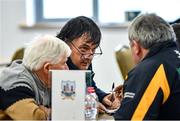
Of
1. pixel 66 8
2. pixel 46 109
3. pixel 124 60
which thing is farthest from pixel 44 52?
pixel 66 8

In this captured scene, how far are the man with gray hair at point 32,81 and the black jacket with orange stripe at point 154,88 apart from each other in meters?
A: 0.34

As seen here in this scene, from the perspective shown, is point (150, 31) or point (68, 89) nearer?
point (68, 89)

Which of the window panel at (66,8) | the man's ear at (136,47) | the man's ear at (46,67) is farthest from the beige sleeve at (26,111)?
the window panel at (66,8)

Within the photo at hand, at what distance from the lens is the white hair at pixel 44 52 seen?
6.35 ft

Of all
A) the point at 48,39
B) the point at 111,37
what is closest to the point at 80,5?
the point at 111,37

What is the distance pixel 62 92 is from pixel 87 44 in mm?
764

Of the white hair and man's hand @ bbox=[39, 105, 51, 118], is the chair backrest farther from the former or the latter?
man's hand @ bbox=[39, 105, 51, 118]

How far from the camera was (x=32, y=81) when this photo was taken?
194cm

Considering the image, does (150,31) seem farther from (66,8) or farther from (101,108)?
(66,8)

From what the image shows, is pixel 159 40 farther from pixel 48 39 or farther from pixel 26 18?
pixel 26 18

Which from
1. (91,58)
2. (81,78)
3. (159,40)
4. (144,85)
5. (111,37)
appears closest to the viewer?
(81,78)

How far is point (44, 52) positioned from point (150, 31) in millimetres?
503

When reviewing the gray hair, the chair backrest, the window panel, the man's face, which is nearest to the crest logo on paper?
the gray hair

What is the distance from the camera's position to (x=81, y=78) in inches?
65.1
